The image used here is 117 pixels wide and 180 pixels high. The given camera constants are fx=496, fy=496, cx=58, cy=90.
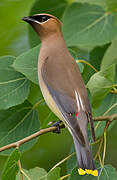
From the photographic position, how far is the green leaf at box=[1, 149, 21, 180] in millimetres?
2465

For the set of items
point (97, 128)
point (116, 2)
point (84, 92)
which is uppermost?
point (116, 2)

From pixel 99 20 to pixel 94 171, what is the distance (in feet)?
4.12

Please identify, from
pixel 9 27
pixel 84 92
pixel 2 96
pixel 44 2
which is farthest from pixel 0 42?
pixel 84 92

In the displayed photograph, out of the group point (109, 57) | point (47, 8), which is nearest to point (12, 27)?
point (47, 8)

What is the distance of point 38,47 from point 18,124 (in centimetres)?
51

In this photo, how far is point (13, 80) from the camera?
3035 millimetres

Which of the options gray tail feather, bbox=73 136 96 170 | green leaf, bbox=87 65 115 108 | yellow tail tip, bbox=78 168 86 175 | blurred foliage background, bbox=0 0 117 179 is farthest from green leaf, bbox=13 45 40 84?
yellow tail tip, bbox=78 168 86 175

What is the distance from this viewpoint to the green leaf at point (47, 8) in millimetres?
3471

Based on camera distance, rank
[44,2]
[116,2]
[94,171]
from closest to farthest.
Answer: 1. [94,171]
2. [116,2]
3. [44,2]

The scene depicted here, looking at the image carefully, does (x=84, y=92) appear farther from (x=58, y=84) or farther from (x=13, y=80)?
(x=13, y=80)

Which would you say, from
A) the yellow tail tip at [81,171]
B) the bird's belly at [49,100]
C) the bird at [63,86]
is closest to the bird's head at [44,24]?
the bird at [63,86]

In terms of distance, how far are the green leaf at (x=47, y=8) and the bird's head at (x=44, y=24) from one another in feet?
0.69

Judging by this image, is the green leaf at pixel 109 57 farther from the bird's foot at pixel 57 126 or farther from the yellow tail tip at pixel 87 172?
the yellow tail tip at pixel 87 172

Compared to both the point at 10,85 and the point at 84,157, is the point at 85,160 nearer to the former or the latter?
the point at 84,157
